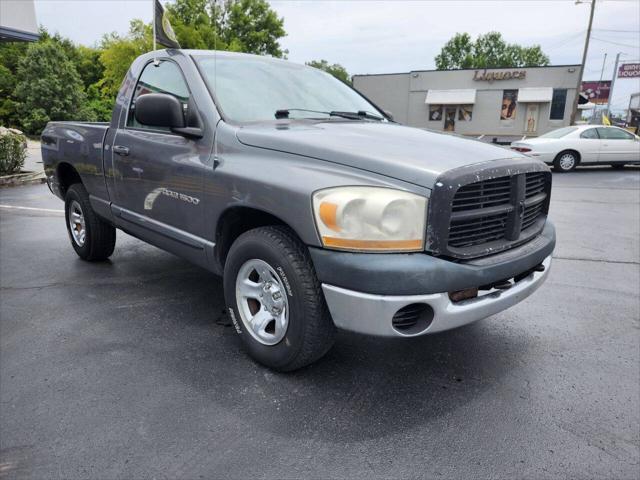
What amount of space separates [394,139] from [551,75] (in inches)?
1429

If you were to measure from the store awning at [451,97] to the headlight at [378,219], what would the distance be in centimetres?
3658

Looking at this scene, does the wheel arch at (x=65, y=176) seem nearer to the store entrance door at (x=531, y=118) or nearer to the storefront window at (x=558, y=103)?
the storefront window at (x=558, y=103)

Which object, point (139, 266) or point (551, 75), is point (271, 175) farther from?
point (551, 75)

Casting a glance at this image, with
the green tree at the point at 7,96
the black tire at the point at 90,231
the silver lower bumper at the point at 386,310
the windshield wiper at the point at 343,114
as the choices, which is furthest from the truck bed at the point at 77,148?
the green tree at the point at 7,96

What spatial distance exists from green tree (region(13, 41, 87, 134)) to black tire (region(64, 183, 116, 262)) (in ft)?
80.7

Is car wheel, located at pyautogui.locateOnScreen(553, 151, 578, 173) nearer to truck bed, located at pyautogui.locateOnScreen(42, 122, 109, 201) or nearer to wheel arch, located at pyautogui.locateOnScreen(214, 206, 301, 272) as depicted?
truck bed, located at pyautogui.locateOnScreen(42, 122, 109, 201)

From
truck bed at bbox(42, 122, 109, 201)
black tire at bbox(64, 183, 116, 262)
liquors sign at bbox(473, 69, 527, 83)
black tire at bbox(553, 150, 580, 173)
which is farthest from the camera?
liquors sign at bbox(473, 69, 527, 83)

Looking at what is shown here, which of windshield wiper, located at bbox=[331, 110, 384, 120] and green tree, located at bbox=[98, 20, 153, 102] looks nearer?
windshield wiper, located at bbox=[331, 110, 384, 120]

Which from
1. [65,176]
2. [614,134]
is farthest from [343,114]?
[614,134]

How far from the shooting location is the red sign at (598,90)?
64750 millimetres

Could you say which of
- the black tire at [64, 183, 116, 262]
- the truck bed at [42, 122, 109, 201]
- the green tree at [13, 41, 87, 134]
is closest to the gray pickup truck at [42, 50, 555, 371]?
the truck bed at [42, 122, 109, 201]

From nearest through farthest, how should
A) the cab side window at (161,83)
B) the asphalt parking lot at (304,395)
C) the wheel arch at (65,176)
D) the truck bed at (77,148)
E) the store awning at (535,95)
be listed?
the asphalt parking lot at (304,395)
the cab side window at (161,83)
the truck bed at (77,148)
the wheel arch at (65,176)
the store awning at (535,95)

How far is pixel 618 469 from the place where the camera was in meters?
2.13

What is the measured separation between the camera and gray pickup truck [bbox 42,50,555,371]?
225 centimetres
